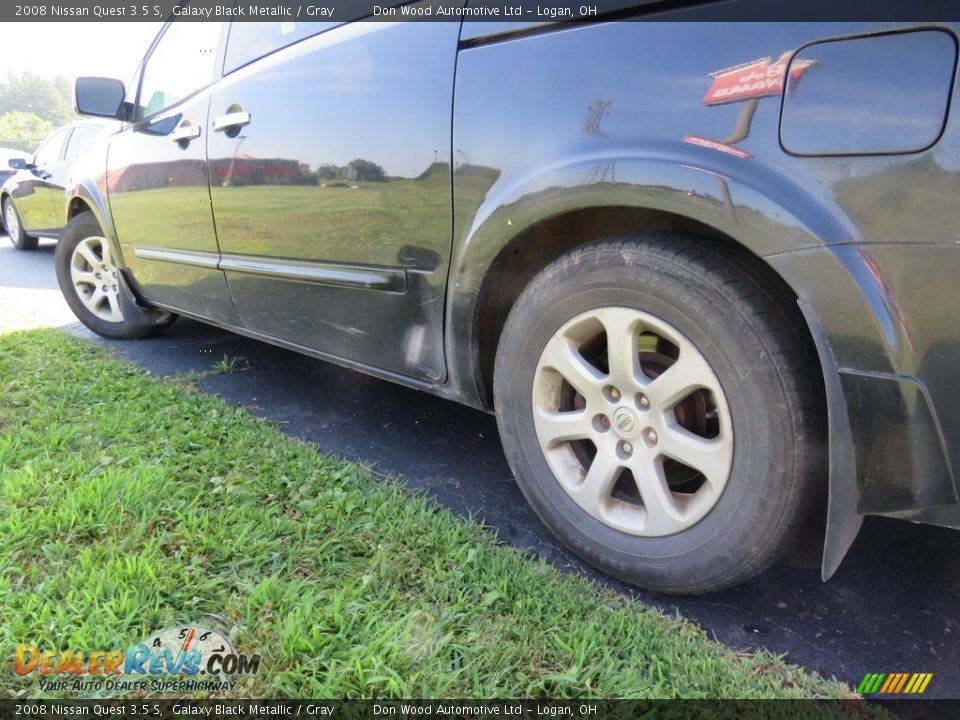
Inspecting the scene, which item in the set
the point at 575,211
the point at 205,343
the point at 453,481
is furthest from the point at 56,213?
the point at 575,211

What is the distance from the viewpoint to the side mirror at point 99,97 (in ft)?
10.9

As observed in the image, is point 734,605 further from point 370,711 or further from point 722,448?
point 370,711

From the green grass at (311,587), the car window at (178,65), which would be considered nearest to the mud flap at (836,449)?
the green grass at (311,587)

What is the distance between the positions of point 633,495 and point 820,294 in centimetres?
78

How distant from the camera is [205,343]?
3787 millimetres

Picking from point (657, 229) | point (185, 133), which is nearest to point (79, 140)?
point (185, 133)

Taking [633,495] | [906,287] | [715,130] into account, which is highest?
[715,130]

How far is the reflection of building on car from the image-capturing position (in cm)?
716

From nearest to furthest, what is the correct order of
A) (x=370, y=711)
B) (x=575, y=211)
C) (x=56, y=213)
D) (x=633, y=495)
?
(x=370, y=711)
(x=575, y=211)
(x=633, y=495)
(x=56, y=213)

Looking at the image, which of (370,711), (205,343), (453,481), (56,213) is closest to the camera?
(370,711)

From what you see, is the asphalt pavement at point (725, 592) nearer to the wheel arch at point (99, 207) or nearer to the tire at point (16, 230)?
the wheel arch at point (99, 207)

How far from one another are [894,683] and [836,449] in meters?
0.59

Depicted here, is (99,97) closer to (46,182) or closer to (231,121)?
(231,121)

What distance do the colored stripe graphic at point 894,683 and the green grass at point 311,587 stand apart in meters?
0.06
